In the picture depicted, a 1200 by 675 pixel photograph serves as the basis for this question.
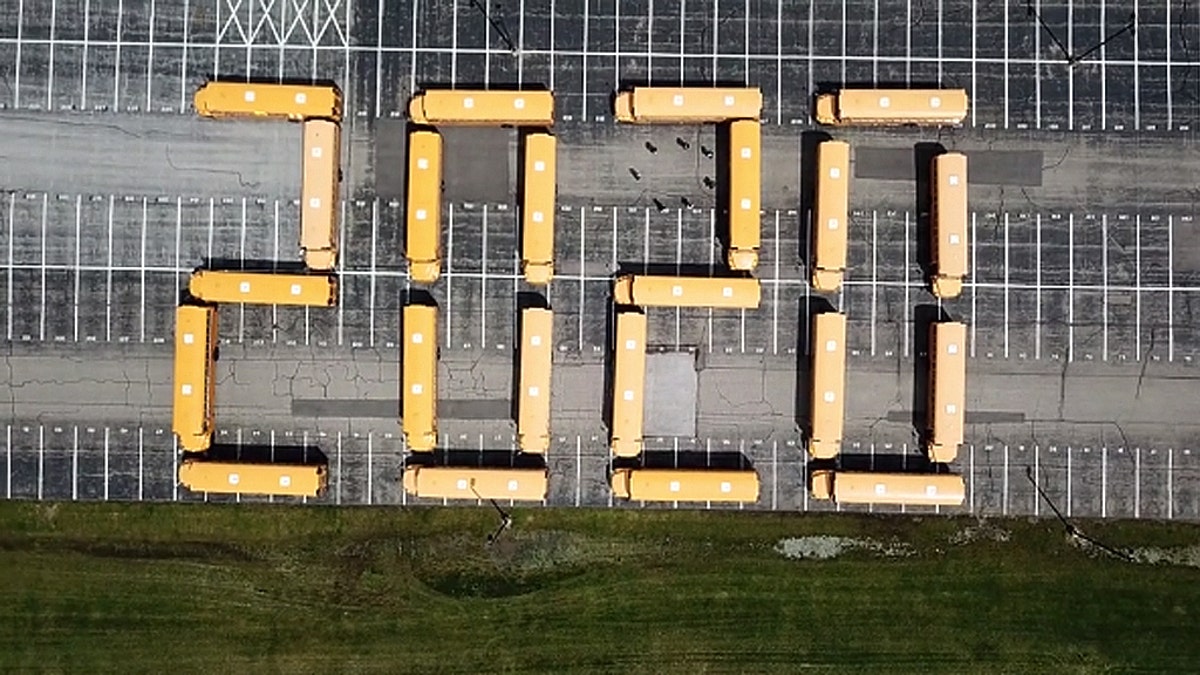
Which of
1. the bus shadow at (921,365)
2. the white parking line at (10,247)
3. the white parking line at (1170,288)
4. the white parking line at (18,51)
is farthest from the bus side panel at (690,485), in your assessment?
the white parking line at (18,51)

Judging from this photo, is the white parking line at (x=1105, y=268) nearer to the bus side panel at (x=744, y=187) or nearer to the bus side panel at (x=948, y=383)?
the bus side panel at (x=948, y=383)

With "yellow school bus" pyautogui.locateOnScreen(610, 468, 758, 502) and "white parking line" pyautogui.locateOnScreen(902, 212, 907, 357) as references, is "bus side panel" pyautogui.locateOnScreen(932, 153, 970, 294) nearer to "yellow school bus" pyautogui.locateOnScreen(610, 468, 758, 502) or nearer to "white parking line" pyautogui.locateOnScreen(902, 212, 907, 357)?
"white parking line" pyautogui.locateOnScreen(902, 212, 907, 357)

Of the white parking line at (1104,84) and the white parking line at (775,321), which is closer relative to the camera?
the white parking line at (775,321)

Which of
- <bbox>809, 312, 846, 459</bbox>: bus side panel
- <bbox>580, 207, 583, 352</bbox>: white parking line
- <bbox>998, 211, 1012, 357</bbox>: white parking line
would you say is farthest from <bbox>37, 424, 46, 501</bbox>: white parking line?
<bbox>998, 211, 1012, 357</bbox>: white parking line

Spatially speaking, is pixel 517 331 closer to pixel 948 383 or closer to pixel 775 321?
pixel 775 321

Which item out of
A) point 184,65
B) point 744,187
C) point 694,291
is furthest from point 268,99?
point 744,187

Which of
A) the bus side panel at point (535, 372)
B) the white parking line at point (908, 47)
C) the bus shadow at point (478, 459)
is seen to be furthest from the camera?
the white parking line at point (908, 47)
